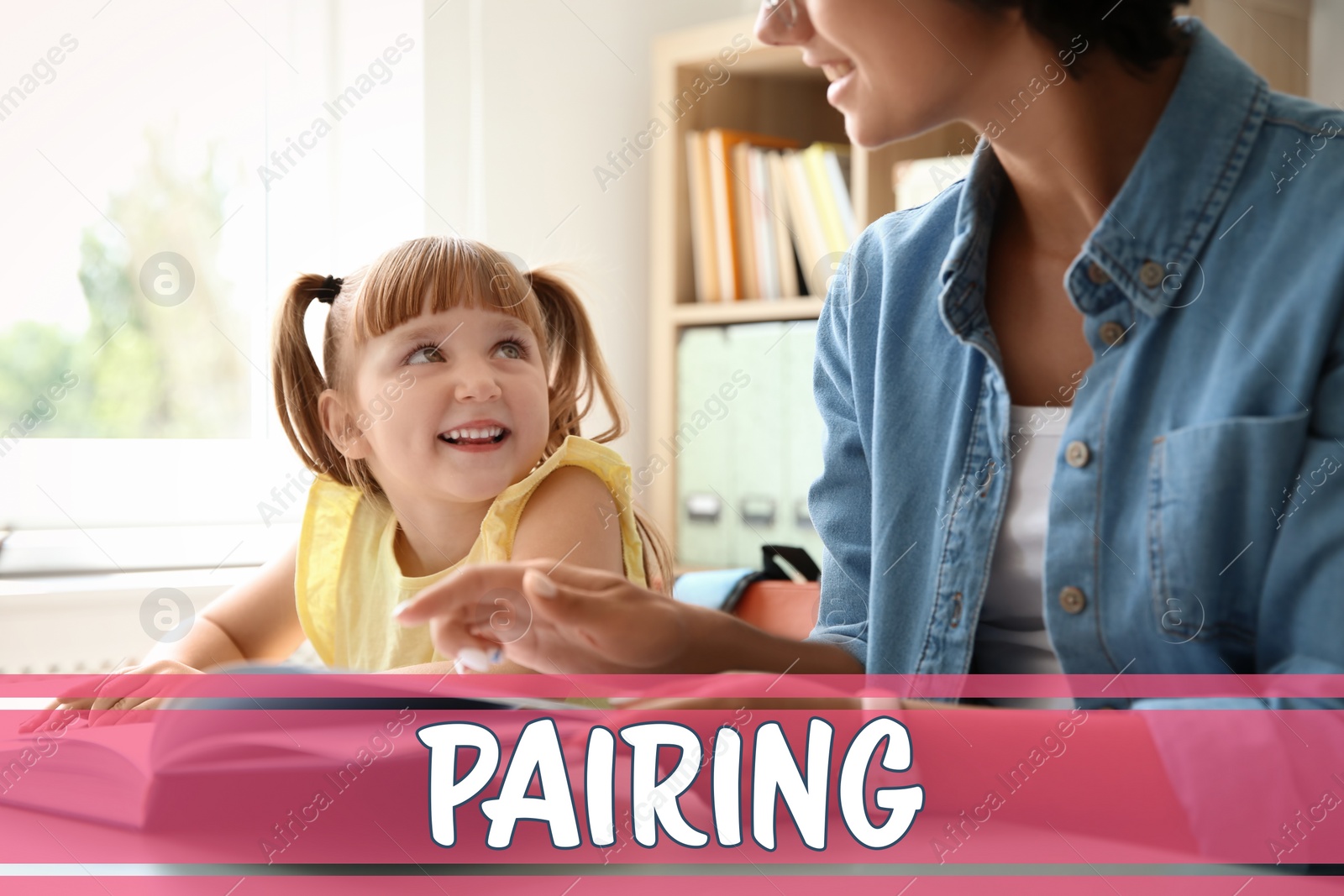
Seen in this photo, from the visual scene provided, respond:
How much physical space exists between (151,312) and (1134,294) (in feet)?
5.67

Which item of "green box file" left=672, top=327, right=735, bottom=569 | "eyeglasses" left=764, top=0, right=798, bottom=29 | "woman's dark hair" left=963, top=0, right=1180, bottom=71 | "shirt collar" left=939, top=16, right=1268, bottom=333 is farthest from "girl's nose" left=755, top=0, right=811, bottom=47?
"green box file" left=672, top=327, right=735, bottom=569

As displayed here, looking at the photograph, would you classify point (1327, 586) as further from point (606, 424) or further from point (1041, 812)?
point (606, 424)

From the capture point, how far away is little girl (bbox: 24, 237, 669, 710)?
113 cm

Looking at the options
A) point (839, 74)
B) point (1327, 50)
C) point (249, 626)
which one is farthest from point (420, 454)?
point (1327, 50)

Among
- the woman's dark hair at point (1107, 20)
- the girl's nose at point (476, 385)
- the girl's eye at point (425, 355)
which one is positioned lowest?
the girl's nose at point (476, 385)

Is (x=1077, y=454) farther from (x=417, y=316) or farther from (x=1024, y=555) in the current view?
(x=417, y=316)

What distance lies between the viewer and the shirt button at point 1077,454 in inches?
29.4

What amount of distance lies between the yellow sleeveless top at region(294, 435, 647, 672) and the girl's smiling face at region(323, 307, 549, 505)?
38mm

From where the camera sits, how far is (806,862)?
541 millimetres

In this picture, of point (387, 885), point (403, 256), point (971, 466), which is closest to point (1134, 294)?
point (971, 466)

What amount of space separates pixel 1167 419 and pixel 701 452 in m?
1.55

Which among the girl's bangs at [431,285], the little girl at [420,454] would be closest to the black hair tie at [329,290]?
the little girl at [420,454]

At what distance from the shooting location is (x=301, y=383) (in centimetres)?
130

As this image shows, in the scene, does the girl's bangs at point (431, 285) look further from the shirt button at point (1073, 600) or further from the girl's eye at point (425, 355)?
the shirt button at point (1073, 600)
